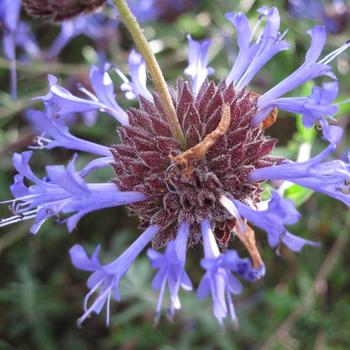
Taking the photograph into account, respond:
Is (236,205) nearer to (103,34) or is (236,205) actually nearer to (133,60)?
(133,60)

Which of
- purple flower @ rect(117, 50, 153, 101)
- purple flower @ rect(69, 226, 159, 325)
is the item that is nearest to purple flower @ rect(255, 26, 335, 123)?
purple flower @ rect(117, 50, 153, 101)

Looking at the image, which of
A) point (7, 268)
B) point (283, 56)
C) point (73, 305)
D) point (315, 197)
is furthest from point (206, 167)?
point (7, 268)

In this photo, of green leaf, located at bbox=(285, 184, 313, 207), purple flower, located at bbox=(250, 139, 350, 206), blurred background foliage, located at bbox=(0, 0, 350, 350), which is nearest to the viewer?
purple flower, located at bbox=(250, 139, 350, 206)

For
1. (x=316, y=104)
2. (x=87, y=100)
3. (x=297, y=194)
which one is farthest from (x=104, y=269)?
(x=297, y=194)

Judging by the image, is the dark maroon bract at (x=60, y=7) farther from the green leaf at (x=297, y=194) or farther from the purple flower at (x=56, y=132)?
the green leaf at (x=297, y=194)

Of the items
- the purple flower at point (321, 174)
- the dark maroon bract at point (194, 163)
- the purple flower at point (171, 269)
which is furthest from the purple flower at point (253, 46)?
the purple flower at point (171, 269)

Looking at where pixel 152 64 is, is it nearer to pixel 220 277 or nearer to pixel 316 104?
pixel 316 104

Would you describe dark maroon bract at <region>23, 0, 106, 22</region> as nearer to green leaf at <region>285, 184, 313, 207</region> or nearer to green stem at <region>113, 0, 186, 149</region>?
green stem at <region>113, 0, 186, 149</region>
